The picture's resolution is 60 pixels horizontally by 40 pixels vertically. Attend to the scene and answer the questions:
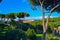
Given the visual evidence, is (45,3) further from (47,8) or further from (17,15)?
(17,15)

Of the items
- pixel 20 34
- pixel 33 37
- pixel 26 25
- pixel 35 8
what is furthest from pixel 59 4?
pixel 26 25

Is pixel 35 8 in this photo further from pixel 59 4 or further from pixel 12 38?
pixel 12 38

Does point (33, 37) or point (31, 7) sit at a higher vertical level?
point (31, 7)

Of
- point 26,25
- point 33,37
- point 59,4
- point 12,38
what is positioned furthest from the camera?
point 26,25

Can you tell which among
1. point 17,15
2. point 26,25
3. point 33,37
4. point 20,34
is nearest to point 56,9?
point 33,37

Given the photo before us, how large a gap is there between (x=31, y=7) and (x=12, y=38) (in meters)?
6.67

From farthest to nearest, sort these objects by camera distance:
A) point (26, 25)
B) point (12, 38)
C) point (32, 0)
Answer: point (26, 25) < point (32, 0) < point (12, 38)

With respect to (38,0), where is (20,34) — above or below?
below

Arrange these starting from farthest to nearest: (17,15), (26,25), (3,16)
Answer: (3,16) → (17,15) → (26,25)

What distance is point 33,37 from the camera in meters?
10.2

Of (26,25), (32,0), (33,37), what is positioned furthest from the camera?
(26,25)

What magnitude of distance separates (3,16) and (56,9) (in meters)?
20.0

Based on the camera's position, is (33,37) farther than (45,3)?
No

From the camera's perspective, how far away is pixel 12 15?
3147cm
